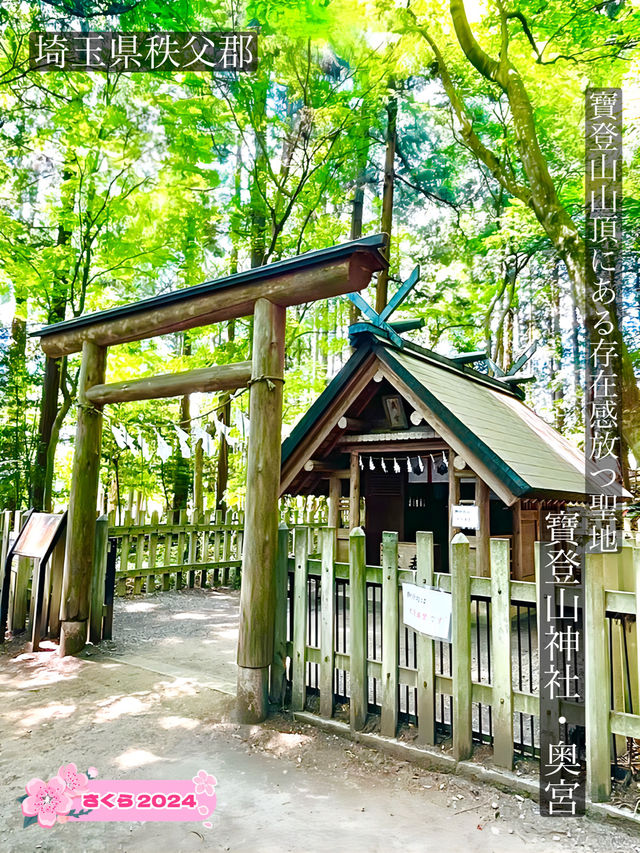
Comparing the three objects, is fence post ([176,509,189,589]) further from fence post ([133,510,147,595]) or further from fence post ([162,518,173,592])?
fence post ([133,510,147,595])

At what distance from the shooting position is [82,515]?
7.01 metres

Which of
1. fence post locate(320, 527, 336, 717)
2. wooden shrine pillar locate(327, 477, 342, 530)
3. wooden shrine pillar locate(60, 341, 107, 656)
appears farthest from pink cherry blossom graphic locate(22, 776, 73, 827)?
wooden shrine pillar locate(327, 477, 342, 530)

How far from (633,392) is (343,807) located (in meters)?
8.67

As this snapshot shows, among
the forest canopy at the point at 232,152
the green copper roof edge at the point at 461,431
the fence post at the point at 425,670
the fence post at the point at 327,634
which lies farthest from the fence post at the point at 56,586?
the green copper roof edge at the point at 461,431

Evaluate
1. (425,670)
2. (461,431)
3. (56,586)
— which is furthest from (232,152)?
(425,670)

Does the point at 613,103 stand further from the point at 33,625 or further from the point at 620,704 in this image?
the point at 33,625

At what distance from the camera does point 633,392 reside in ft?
31.2

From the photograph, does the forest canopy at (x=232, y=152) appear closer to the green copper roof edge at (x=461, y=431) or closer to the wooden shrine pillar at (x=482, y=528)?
the wooden shrine pillar at (x=482, y=528)

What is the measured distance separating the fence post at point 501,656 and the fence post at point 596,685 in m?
0.50

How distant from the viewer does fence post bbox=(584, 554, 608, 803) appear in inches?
130

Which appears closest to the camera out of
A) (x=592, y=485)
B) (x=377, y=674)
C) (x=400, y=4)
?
(x=377, y=674)

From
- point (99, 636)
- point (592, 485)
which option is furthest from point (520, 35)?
point (99, 636)

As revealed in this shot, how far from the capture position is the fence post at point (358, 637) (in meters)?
4.42

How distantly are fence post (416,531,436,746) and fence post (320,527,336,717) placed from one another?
32.8 inches
